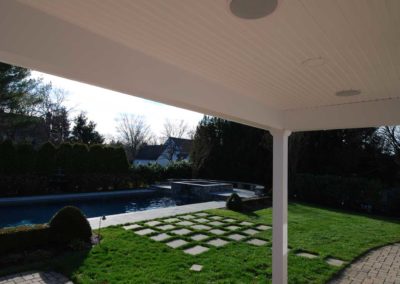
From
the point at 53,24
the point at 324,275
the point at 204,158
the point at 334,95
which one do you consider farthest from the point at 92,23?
the point at 204,158

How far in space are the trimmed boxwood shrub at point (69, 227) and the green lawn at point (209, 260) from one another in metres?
0.49

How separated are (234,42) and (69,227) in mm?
5515

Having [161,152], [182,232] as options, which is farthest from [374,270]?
[161,152]

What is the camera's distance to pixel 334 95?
3523 millimetres

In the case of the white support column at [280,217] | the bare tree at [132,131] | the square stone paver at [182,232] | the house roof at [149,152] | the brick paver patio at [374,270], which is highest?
the bare tree at [132,131]

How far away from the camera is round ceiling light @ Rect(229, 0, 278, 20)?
1591mm

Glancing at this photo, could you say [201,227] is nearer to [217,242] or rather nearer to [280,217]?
[217,242]

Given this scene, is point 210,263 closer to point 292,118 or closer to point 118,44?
point 292,118

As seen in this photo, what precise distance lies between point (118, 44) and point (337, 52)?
1584mm

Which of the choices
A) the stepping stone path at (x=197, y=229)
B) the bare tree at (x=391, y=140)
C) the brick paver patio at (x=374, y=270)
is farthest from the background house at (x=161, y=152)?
the brick paver patio at (x=374, y=270)

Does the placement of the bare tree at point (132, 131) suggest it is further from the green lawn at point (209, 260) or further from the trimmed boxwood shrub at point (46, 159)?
the green lawn at point (209, 260)

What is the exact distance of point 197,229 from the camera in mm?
7703

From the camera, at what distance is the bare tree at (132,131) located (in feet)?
112

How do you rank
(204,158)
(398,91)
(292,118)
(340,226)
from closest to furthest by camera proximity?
(398,91)
(292,118)
(340,226)
(204,158)
